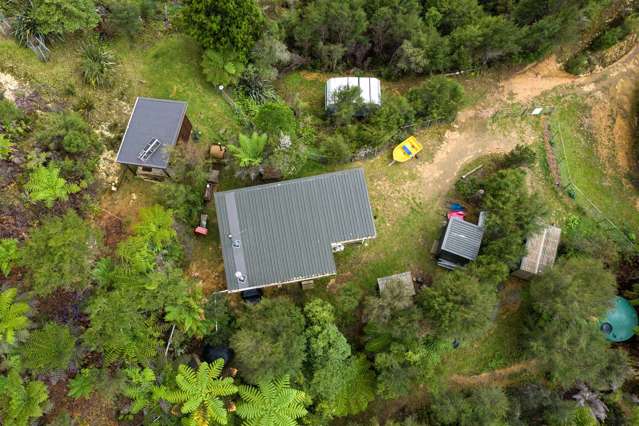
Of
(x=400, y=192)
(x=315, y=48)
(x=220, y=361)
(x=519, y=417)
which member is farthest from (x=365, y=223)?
(x=315, y=48)

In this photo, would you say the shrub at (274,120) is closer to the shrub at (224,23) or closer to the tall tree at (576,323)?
the shrub at (224,23)

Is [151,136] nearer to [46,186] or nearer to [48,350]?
[46,186]

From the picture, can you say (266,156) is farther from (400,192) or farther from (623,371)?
(623,371)

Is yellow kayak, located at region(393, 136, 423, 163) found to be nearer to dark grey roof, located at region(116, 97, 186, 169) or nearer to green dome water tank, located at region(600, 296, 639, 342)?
dark grey roof, located at region(116, 97, 186, 169)

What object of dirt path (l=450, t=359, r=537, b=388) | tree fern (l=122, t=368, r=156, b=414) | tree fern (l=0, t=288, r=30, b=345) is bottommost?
dirt path (l=450, t=359, r=537, b=388)

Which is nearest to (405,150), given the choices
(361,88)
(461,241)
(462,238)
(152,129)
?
(361,88)

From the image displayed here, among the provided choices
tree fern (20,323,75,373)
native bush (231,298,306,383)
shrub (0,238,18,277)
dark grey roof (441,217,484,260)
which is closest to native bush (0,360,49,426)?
tree fern (20,323,75,373)

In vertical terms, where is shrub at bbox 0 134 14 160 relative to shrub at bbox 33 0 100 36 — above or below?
below
